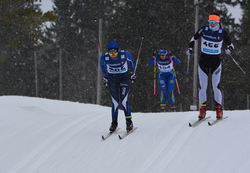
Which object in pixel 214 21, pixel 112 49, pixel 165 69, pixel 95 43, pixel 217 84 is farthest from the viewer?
pixel 95 43

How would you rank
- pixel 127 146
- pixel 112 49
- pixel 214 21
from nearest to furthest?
pixel 127 146 → pixel 214 21 → pixel 112 49

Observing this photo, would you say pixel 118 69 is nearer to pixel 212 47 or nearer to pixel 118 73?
pixel 118 73

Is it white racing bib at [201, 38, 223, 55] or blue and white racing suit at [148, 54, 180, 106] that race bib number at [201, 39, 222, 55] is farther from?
blue and white racing suit at [148, 54, 180, 106]

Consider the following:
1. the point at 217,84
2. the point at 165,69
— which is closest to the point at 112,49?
the point at 217,84

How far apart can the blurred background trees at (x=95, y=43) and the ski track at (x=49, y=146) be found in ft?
18.8

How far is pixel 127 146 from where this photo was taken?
8.41 metres

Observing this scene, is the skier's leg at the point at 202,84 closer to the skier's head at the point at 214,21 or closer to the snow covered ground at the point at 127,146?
the snow covered ground at the point at 127,146

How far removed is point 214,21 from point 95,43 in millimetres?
37574

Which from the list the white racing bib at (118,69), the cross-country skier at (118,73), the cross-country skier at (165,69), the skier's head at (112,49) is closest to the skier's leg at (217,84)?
the cross-country skier at (118,73)

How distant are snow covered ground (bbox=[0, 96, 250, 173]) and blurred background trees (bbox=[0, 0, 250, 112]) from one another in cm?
605

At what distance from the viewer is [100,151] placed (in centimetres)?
842

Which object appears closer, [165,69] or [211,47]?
[211,47]

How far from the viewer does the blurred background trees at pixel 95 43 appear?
25.3 metres

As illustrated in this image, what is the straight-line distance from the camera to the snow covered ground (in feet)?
23.0
